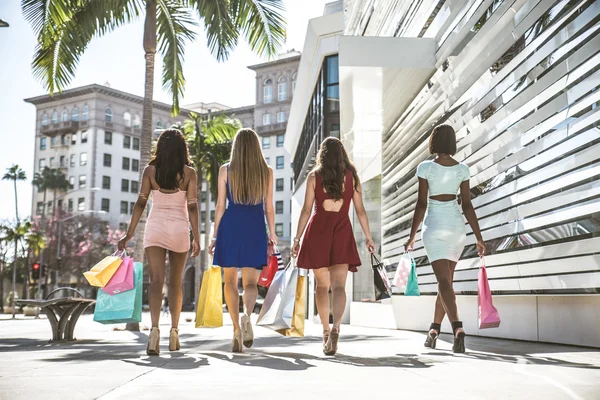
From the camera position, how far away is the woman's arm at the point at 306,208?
6602 millimetres

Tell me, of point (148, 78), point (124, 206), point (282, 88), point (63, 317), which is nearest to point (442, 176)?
point (63, 317)

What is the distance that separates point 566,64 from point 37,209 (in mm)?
90582

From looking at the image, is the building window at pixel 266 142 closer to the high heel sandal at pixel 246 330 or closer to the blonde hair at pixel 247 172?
the blonde hair at pixel 247 172

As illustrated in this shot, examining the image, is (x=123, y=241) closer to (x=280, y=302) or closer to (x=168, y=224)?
(x=168, y=224)

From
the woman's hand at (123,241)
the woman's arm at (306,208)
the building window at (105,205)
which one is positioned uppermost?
the building window at (105,205)

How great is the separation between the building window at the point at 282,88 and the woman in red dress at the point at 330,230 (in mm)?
79907

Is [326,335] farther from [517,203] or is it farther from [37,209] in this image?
[37,209]

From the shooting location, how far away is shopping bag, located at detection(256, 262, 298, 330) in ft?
21.4

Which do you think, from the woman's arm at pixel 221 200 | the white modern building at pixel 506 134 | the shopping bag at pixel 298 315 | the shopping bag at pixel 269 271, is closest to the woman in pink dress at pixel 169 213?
the woman's arm at pixel 221 200

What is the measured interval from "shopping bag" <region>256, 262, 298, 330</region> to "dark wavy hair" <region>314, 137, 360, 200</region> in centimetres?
83

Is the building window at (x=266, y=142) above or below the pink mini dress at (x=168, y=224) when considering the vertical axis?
above

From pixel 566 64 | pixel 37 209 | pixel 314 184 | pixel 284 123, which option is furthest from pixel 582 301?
pixel 37 209

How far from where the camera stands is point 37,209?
296 feet

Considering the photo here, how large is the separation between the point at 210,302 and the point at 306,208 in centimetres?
134
